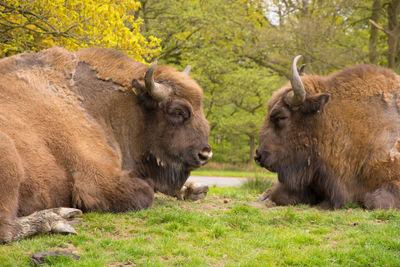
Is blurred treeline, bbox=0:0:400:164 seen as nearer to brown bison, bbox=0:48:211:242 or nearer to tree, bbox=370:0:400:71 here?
tree, bbox=370:0:400:71

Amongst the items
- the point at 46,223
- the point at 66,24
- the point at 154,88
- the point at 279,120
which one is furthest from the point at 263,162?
the point at 66,24

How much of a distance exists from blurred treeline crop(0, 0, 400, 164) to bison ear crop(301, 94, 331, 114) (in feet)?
29.6

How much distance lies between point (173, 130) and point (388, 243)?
3.44 m

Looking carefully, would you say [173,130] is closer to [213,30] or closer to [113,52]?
[113,52]

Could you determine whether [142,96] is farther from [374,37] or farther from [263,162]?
[374,37]

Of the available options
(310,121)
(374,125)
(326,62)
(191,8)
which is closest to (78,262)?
(310,121)

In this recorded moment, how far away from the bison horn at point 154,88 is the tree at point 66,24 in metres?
3.60

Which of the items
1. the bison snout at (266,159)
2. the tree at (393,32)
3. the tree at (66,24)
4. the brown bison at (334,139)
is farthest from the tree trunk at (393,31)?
the bison snout at (266,159)

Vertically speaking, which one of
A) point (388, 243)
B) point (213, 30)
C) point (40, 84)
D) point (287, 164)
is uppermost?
point (213, 30)

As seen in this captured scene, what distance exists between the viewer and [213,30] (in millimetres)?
26156

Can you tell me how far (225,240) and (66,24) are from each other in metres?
7.41

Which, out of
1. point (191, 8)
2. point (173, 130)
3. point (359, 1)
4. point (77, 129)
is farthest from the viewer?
point (191, 8)

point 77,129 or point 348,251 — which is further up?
point 77,129

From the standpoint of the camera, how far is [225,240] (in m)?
5.20
